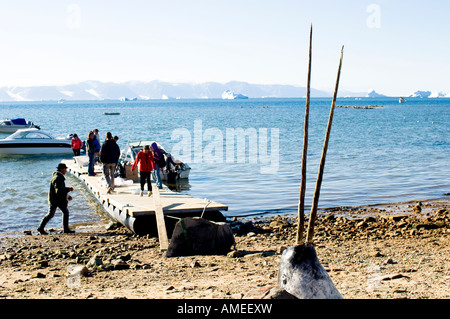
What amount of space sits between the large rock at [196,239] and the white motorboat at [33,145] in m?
27.2

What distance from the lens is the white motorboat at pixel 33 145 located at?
35781 mm

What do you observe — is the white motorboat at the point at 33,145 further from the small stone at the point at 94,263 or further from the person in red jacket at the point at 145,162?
the small stone at the point at 94,263

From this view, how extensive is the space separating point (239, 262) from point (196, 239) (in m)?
1.29

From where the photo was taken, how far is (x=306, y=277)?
5.83m

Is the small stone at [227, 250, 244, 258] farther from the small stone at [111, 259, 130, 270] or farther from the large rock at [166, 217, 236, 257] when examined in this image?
the small stone at [111, 259, 130, 270]

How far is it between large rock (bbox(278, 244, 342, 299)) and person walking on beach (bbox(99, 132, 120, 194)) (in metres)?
11.6

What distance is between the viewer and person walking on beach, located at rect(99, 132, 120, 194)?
1681 centimetres

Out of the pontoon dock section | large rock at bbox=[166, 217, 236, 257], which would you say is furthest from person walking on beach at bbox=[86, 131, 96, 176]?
large rock at bbox=[166, 217, 236, 257]

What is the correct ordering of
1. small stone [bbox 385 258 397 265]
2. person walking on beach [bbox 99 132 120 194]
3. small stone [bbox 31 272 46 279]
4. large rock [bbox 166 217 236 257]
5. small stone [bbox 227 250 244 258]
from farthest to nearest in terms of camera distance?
person walking on beach [bbox 99 132 120 194]
large rock [bbox 166 217 236 257]
small stone [bbox 227 250 244 258]
small stone [bbox 385 258 397 265]
small stone [bbox 31 272 46 279]

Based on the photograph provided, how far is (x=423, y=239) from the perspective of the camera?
40.3 feet
